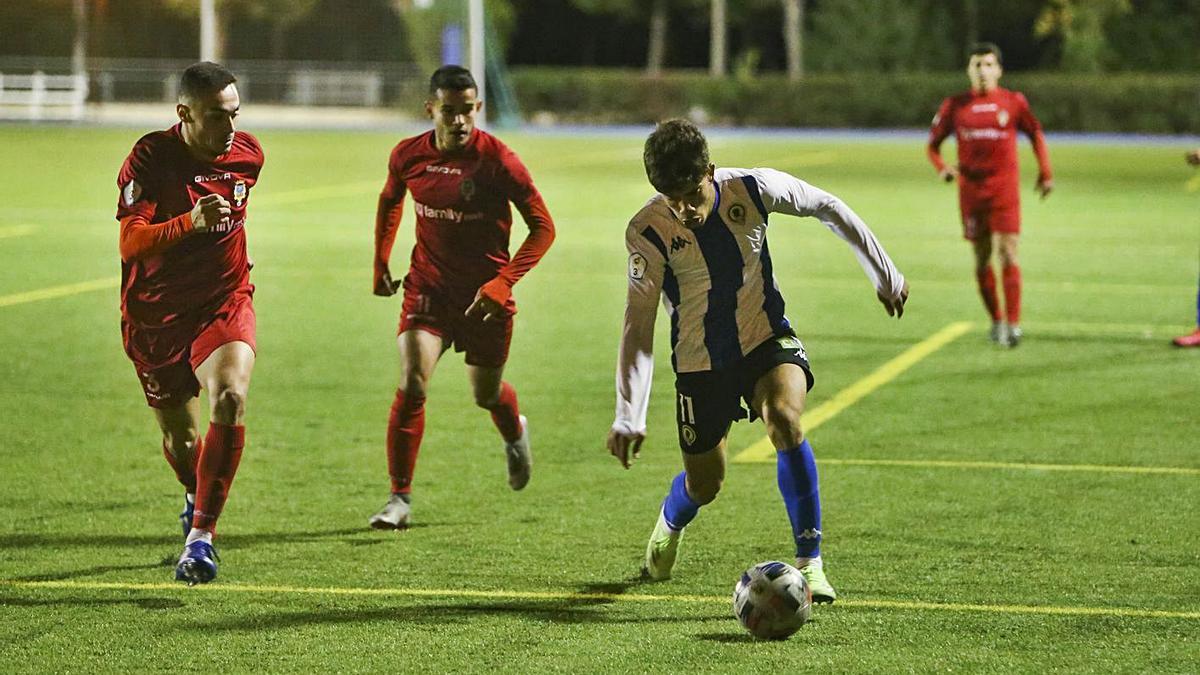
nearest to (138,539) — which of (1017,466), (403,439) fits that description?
(403,439)

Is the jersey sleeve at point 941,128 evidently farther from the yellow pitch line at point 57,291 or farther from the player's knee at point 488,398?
the yellow pitch line at point 57,291

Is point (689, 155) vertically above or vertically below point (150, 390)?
above

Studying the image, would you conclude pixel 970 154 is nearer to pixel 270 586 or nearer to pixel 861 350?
pixel 861 350

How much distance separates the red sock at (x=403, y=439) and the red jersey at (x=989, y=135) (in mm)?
6803

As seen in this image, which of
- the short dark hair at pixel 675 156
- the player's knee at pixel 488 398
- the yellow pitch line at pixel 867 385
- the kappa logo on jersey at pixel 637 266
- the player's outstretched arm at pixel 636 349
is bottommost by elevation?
the yellow pitch line at pixel 867 385

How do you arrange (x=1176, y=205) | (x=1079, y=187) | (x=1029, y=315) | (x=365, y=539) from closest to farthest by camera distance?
1. (x=365, y=539)
2. (x=1029, y=315)
3. (x=1176, y=205)
4. (x=1079, y=187)

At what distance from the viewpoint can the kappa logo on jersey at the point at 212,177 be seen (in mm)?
6902

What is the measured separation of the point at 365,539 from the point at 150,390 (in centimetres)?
106

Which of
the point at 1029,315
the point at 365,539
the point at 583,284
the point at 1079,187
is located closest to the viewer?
the point at 365,539

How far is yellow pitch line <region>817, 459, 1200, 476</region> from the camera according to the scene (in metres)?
8.88

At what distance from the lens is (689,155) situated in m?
5.83

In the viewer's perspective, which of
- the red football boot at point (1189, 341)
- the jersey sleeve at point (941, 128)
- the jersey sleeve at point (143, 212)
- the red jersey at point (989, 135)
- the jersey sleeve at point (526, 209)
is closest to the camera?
the jersey sleeve at point (143, 212)

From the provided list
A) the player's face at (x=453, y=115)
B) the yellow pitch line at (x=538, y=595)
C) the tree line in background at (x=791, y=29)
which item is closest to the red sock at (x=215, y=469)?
the yellow pitch line at (x=538, y=595)

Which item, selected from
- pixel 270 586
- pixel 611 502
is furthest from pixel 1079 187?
pixel 270 586
